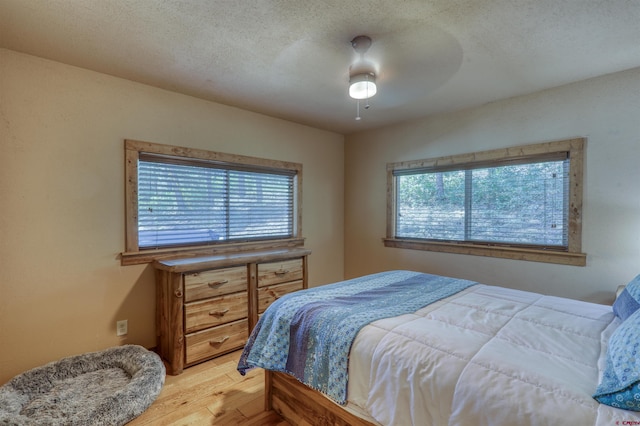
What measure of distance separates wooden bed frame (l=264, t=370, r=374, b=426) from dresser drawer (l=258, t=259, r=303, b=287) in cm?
118

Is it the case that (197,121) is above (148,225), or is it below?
above

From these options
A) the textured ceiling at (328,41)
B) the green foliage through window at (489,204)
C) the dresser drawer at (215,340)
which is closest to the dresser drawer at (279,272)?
the dresser drawer at (215,340)

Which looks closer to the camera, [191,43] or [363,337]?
[363,337]

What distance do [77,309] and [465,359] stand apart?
280 cm

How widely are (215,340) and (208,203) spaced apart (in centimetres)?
134

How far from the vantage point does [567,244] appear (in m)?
2.71

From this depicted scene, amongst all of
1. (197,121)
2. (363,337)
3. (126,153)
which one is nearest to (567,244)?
(363,337)

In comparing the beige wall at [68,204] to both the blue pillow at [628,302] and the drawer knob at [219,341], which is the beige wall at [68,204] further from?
the blue pillow at [628,302]

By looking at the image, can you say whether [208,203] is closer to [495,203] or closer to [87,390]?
[87,390]

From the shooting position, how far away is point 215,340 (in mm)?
2656

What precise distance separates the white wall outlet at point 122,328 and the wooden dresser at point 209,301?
239mm

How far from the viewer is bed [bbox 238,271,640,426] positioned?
0.98 metres

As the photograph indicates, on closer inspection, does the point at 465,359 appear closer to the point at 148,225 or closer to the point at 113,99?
the point at 148,225

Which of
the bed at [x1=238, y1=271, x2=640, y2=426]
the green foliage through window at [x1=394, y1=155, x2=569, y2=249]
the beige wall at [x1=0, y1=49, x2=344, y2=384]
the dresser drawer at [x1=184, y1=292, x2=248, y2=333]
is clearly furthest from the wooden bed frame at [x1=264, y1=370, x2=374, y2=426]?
the green foliage through window at [x1=394, y1=155, x2=569, y2=249]
